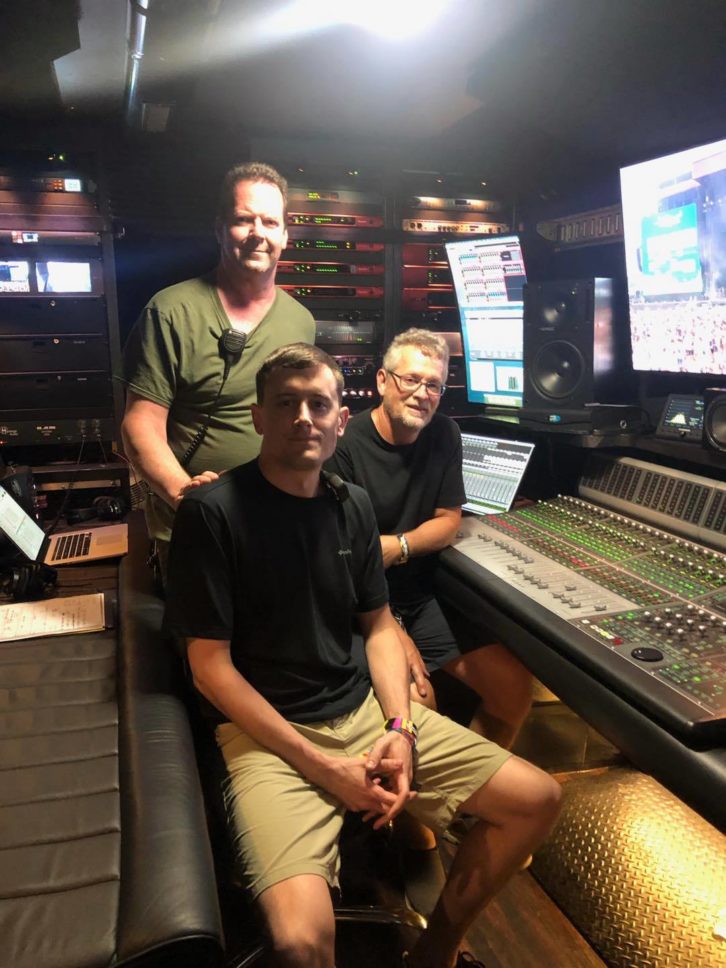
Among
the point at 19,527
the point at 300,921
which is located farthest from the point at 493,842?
the point at 19,527

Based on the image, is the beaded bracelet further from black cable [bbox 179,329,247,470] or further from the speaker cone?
A: the speaker cone

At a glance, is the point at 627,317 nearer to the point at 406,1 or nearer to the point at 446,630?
the point at 446,630

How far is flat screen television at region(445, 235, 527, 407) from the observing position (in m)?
2.43

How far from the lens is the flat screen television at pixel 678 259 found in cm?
164

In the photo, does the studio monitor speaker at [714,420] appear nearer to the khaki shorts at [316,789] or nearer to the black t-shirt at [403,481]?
the black t-shirt at [403,481]

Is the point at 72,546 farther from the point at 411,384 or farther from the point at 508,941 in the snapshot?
the point at 508,941

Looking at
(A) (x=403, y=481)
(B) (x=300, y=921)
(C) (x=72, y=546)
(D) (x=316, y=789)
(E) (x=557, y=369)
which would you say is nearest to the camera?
(B) (x=300, y=921)

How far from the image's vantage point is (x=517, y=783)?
1.34m

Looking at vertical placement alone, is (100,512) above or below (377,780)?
above

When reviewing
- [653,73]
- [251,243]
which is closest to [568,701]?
[251,243]

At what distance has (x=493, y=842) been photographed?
4.38ft

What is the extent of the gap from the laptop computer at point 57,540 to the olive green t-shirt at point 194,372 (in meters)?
0.44

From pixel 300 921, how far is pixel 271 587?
1.74 feet

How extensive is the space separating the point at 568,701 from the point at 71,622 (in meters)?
1.15
